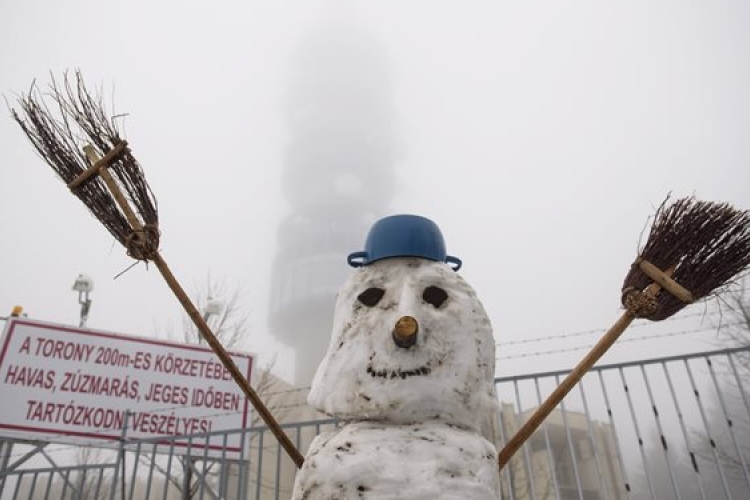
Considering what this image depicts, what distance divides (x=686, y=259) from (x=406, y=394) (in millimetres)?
1613

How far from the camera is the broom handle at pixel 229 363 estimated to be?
2.33 metres

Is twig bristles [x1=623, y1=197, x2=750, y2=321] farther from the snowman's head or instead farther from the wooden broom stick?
the snowman's head

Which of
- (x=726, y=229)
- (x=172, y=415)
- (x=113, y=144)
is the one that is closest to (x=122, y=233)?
(x=113, y=144)

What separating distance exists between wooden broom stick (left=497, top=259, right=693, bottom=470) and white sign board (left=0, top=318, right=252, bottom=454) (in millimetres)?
4086

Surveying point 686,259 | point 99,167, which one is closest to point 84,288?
point 99,167

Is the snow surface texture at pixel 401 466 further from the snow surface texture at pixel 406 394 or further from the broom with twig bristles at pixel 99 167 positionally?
the broom with twig bristles at pixel 99 167

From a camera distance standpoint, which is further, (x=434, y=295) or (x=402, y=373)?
(x=434, y=295)

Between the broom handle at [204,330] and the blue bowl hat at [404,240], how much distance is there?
0.78 meters

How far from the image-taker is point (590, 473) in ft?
67.7

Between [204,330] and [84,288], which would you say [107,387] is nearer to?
[84,288]

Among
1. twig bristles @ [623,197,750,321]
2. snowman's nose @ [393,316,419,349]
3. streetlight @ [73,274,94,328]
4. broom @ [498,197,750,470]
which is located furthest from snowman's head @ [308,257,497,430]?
streetlight @ [73,274,94,328]

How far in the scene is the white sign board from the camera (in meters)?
5.63

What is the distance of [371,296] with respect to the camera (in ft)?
7.47

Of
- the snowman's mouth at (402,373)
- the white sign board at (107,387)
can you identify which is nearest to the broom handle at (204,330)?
the snowman's mouth at (402,373)
